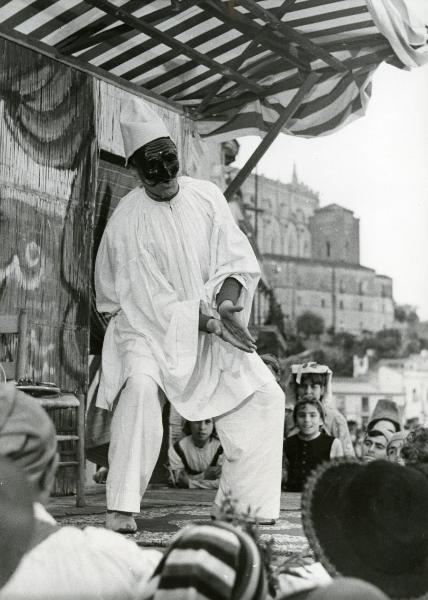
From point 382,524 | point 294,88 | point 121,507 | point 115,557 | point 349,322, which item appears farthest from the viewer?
point 349,322

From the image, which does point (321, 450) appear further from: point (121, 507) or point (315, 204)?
point (315, 204)

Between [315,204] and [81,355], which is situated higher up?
[315,204]

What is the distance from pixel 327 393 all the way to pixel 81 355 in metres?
2.60

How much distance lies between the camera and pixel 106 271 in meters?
4.36

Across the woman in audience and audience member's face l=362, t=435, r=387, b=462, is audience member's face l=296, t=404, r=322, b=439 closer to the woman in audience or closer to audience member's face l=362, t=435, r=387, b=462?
audience member's face l=362, t=435, r=387, b=462

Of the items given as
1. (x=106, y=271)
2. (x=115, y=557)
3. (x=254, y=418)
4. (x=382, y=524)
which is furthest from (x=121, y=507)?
(x=115, y=557)

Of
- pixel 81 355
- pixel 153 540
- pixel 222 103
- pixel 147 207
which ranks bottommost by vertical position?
pixel 153 540

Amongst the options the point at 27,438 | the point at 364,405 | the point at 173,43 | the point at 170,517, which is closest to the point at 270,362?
the point at 173,43

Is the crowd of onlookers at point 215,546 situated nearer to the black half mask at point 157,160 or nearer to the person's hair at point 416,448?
the person's hair at point 416,448

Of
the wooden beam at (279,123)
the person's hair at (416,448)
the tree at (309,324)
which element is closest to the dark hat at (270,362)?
the wooden beam at (279,123)

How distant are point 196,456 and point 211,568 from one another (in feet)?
17.2

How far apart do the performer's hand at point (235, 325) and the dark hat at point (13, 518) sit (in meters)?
2.37

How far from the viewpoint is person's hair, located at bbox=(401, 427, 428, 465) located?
305cm

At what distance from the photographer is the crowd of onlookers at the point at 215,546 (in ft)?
5.07
